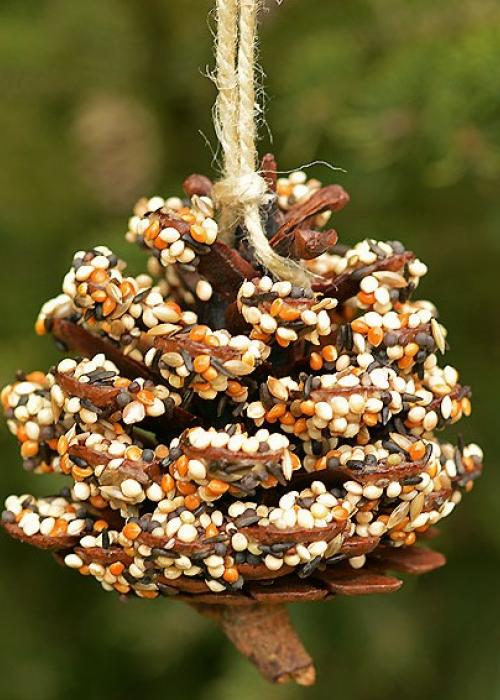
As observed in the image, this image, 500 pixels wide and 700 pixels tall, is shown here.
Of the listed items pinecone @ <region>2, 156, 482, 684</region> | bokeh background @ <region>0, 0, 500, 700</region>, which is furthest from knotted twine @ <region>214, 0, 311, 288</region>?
bokeh background @ <region>0, 0, 500, 700</region>

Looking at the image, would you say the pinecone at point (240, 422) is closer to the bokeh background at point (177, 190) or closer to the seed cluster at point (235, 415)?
the seed cluster at point (235, 415)

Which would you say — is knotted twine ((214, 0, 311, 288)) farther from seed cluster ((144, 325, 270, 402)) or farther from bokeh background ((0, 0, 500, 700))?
bokeh background ((0, 0, 500, 700))

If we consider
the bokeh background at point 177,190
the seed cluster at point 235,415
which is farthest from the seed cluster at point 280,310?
the bokeh background at point 177,190

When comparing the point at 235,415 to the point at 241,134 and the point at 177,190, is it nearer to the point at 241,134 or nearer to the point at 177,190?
the point at 241,134

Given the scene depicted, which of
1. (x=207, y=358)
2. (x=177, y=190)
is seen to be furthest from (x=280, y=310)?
(x=177, y=190)

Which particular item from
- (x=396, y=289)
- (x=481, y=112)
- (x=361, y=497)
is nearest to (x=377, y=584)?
(x=361, y=497)
